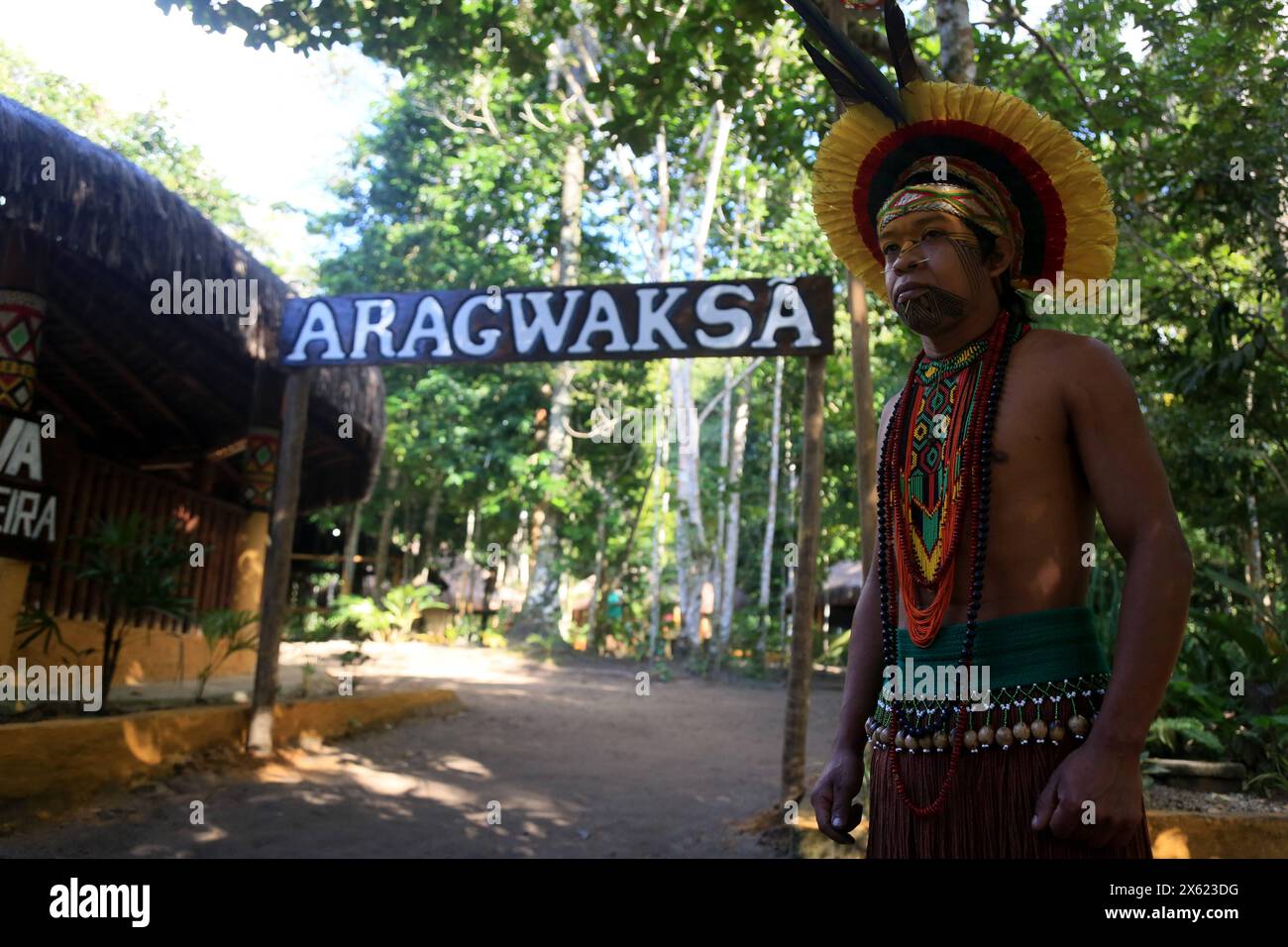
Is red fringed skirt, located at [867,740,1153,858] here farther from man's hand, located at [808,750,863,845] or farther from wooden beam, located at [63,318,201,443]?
wooden beam, located at [63,318,201,443]

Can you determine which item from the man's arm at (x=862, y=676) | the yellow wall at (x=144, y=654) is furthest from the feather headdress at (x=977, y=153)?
the yellow wall at (x=144, y=654)

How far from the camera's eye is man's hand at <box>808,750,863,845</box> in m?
1.84

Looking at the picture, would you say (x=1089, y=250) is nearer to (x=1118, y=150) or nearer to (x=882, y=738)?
(x=882, y=738)

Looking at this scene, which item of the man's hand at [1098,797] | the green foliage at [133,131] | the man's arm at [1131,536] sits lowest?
the man's hand at [1098,797]

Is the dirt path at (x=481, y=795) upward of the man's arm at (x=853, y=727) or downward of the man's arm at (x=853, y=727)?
downward

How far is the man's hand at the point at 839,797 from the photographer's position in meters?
1.84

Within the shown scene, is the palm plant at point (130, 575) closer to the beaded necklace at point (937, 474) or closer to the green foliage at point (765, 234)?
the green foliage at point (765, 234)

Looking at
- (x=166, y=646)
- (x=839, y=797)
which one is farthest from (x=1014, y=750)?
(x=166, y=646)

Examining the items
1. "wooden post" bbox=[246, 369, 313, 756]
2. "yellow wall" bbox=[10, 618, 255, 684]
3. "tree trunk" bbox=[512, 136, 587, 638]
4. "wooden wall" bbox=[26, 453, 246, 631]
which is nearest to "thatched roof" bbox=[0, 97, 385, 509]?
"wooden wall" bbox=[26, 453, 246, 631]

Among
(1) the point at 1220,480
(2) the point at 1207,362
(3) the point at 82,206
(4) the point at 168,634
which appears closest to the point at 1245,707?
(2) the point at 1207,362

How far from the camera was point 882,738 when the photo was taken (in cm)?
179

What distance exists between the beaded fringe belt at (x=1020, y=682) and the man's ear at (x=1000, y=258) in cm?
67

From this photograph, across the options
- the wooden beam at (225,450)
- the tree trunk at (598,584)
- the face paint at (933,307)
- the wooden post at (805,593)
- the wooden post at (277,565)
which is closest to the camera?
the face paint at (933,307)
